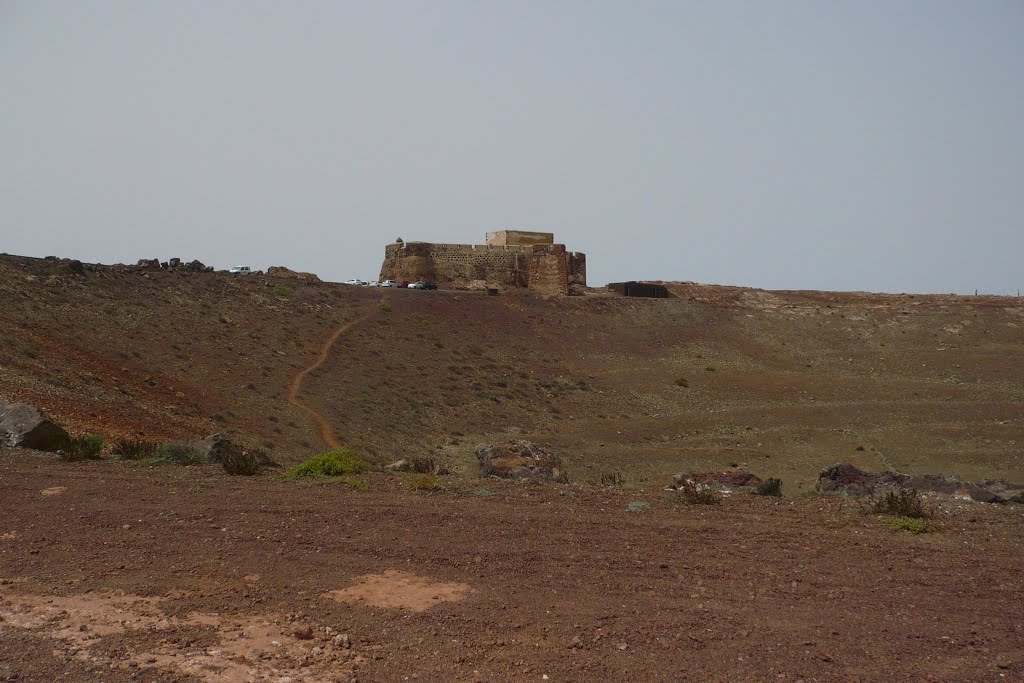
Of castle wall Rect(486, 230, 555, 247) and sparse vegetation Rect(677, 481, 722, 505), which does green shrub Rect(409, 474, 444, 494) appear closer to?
sparse vegetation Rect(677, 481, 722, 505)

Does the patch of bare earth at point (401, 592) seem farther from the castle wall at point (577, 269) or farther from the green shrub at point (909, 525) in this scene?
the castle wall at point (577, 269)

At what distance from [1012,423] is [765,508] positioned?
27979 mm

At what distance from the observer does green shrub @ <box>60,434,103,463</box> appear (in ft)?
44.5

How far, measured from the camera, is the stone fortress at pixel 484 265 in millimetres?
53844

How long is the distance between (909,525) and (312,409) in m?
22.6

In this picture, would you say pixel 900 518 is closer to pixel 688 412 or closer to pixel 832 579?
pixel 832 579

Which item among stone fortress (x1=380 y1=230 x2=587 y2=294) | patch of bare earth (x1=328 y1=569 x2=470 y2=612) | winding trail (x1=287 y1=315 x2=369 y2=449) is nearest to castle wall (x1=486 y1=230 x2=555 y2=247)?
stone fortress (x1=380 y1=230 x2=587 y2=294)

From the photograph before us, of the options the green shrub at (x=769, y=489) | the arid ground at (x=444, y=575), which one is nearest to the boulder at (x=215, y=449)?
the arid ground at (x=444, y=575)

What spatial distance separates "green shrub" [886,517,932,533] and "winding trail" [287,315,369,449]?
18.0m

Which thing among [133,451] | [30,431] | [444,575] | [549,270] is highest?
[549,270]

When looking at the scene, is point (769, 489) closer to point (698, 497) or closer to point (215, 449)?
point (698, 497)

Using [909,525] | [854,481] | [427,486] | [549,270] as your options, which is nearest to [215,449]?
[427,486]

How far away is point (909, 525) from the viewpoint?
9.81 metres

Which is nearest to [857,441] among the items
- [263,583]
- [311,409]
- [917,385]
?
[917,385]
